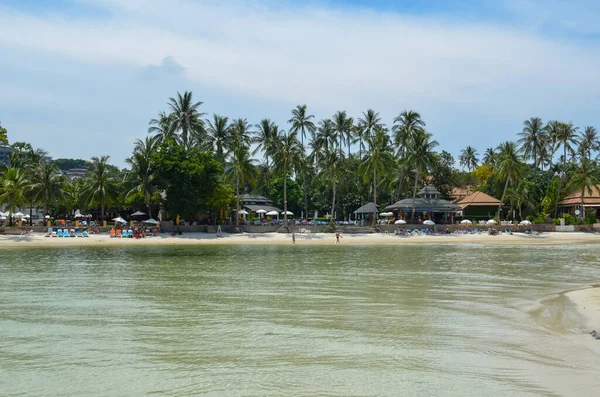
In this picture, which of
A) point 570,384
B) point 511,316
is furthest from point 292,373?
point 511,316

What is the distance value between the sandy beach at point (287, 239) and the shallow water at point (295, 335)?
72.5 ft

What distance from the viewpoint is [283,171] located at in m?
56.8

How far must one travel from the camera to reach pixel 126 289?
19.4 metres

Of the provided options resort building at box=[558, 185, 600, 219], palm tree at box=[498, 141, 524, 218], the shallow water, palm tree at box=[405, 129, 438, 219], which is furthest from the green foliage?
resort building at box=[558, 185, 600, 219]

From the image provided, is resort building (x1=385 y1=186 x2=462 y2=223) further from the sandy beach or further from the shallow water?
the shallow water

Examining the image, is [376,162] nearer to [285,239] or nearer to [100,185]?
[285,239]

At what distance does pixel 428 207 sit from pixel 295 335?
164 feet

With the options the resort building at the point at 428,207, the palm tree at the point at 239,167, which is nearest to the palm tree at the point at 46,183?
the palm tree at the point at 239,167

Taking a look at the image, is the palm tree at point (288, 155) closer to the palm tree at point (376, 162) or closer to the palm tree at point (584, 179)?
the palm tree at point (376, 162)

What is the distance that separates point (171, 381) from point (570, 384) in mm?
6358

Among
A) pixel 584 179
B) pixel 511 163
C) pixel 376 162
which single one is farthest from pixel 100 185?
pixel 584 179

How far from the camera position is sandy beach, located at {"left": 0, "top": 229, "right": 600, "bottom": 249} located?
1777 inches

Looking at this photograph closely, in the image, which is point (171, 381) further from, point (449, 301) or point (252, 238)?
point (252, 238)

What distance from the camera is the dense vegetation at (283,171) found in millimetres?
50281
